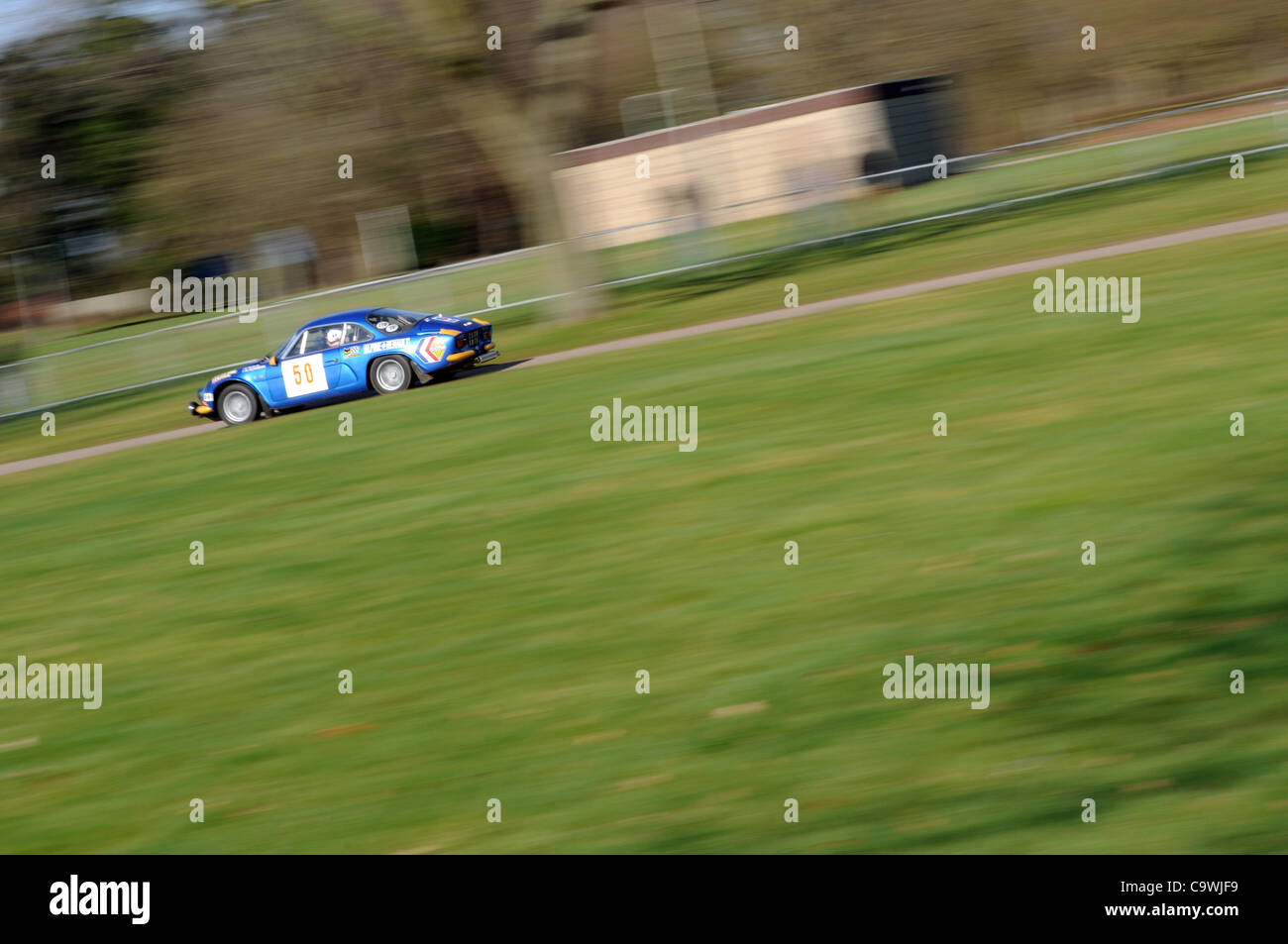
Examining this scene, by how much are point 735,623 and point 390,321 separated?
1361cm

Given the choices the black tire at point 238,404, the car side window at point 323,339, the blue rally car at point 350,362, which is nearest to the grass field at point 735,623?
the blue rally car at point 350,362

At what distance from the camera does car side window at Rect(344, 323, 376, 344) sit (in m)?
20.6

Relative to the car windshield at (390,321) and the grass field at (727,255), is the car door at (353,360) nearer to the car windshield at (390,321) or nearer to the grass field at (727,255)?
the car windshield at (390,321)

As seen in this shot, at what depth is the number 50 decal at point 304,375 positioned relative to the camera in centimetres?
2072

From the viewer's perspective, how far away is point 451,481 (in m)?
13.3

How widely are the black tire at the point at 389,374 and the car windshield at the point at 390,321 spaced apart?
442 mm

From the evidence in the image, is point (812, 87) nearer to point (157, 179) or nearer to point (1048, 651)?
point (157, 179)

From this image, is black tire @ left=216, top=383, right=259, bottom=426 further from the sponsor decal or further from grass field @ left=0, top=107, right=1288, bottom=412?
grass field @ left=0, top=107, right=1288, bottom=412

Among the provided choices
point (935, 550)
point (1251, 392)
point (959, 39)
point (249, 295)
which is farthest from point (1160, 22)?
point (935, 550)

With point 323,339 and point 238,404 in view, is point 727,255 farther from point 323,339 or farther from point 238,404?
point 238,404

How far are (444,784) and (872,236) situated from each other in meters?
24.1

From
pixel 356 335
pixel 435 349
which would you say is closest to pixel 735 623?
pixel 435 349

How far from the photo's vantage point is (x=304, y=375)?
2088cm

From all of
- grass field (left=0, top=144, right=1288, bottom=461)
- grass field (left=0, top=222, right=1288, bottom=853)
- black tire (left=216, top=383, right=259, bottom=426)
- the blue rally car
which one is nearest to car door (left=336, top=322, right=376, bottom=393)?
the blue rally car
